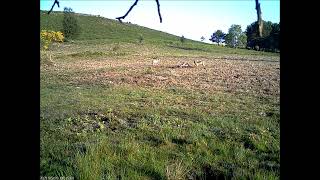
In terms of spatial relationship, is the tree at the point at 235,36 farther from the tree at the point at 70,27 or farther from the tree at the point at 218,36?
the tree at the point at 70,27

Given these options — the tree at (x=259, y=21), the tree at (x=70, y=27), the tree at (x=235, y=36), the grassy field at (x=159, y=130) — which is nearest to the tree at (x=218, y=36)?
the tree at (x=235, y=36)

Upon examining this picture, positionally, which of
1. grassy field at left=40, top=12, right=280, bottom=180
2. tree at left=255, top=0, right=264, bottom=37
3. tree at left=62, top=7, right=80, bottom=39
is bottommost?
grassy field at left=40, top=12, right=280, bottom=180

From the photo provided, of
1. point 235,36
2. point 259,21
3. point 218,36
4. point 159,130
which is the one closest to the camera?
point 259,21

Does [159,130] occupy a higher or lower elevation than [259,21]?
lower

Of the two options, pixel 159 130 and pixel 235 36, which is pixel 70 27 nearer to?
pixel 235 36

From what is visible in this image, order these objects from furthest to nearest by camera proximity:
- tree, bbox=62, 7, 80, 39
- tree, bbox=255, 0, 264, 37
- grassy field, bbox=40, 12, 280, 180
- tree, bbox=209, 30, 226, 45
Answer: tree, bbox=209, 30, 226, 45 → tree, bbox=62, 7, 80, 39 → grassy field, bbox=40, 12, 280, 180 → tree, bbox=255, 0, 264, 37

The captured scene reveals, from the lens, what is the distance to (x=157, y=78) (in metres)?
18.7

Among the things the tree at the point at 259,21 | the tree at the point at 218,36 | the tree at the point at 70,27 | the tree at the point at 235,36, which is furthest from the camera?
the tree at the point at 235,36

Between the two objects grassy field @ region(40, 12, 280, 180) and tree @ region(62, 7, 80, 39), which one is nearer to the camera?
grassy field @ region(40, 12, 280, 180)

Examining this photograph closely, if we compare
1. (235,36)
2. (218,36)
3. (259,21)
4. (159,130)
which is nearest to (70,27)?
(218,36)

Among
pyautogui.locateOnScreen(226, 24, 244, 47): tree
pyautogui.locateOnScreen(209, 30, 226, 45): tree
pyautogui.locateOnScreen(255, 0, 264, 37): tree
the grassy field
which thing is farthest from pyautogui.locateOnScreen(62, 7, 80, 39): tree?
pyautogui.locateOnScreen(255, 0, 264, 37): tree

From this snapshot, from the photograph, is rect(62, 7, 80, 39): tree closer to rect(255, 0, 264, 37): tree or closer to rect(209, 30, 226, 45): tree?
rect(209, 30, 226, 45): tree
